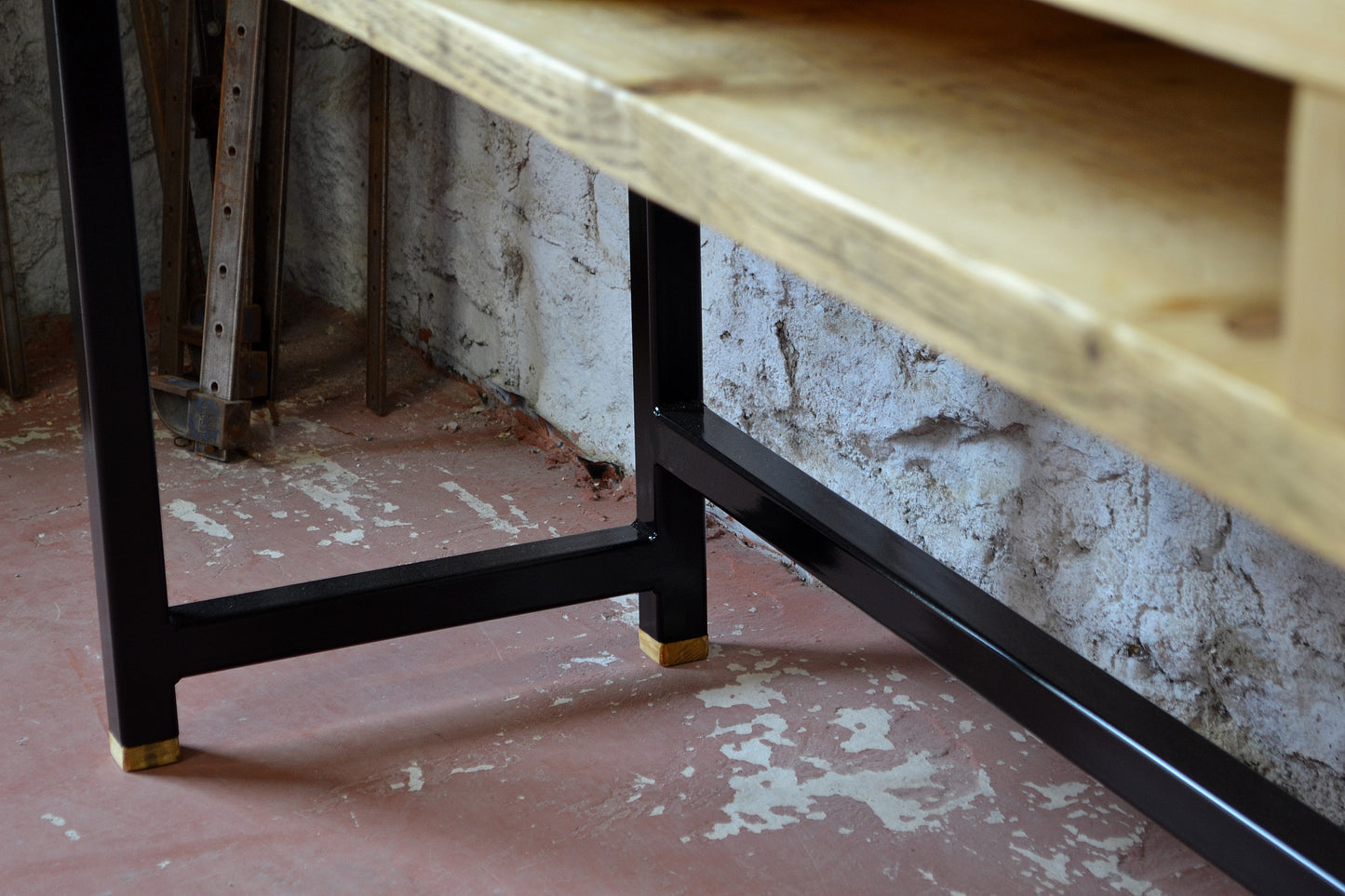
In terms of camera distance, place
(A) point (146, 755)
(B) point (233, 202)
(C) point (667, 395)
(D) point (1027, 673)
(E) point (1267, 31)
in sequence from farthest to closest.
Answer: (B) point (233, 202) < (C) point (667, 395) < (A) point (146, 755) < (D) point (1027, 673) < (E) point (1267, 31)

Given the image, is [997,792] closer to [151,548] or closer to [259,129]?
[151,548]

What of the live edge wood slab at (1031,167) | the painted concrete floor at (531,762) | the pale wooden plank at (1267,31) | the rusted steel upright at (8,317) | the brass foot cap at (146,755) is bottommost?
the painted concrete floor at (531,762)

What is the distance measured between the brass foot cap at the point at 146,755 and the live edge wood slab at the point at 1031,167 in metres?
1.23

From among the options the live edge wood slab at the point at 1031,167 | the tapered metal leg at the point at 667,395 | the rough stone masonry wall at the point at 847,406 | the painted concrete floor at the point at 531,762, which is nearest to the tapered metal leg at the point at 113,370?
the painted concrete floor at the point at 531,762

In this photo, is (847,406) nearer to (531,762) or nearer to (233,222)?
(531,762)

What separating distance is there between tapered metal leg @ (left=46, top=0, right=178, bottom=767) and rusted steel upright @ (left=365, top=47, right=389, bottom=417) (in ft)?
4.73

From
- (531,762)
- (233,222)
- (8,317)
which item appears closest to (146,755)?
(531,762)

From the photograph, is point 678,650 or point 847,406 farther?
point 847,406

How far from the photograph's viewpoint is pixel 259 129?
309 centimetres

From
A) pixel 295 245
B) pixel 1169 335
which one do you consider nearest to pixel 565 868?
pixel 1169 335

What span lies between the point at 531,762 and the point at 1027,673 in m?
0.71

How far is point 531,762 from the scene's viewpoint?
1.72m

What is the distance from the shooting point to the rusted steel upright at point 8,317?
9.96ft

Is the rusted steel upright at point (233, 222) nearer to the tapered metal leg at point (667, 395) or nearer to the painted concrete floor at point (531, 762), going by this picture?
the painted concrete floor at point (531, 762)
